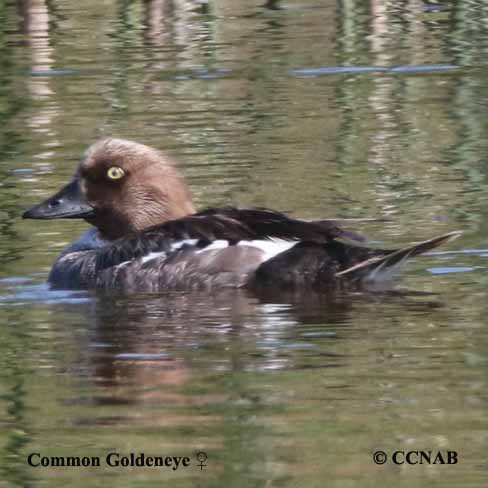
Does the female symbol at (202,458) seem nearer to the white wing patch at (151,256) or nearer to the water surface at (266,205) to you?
the water surface at (266,205)

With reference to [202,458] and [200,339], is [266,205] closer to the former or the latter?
[200,339]

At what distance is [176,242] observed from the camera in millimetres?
9695

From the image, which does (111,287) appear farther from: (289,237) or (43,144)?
(43,144)

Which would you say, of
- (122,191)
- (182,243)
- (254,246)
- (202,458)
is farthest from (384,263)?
(202,458)

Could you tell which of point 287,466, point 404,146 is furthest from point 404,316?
point 404,146

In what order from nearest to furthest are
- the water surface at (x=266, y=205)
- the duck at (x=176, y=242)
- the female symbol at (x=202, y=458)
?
1. the female symbol at (x=202, y=458)
2. the water surface at (x=266, y=205)
3. the duck at (x=176, y=242)

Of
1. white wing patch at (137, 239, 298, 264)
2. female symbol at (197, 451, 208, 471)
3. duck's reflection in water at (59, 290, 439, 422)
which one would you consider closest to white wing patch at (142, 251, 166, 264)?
white wing patch at (137, 239, 298, 264)

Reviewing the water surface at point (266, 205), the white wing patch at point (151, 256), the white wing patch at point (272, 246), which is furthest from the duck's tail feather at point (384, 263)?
the white wing patch at point (151, 256)

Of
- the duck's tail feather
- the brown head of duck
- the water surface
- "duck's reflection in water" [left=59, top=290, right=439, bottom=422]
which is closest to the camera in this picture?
the water surface

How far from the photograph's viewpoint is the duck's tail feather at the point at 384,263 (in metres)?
9.03

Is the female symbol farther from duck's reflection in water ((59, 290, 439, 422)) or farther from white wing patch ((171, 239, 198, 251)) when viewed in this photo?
white wing patch ((171, 239, 198, 251))

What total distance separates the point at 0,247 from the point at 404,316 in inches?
116

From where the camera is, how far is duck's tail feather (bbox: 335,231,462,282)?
9.03 m

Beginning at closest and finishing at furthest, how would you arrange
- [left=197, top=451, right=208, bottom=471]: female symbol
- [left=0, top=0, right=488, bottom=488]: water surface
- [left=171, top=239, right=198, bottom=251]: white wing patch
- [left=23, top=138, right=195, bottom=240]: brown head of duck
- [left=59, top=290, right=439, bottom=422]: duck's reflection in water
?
1. [left=197, top=451, right=208, bottom=471]: female symbol
2. [left=0, top=0, right=488, bottom=488]: water surface
3. [left=59, top=290, right=439, bottom=422]: duck's reflection in water
4. [left=171, top=239, right=198, bottom=251]: white wing patch
5. [left=23, top=138, right=195, bottom=240]: brown head of duck
